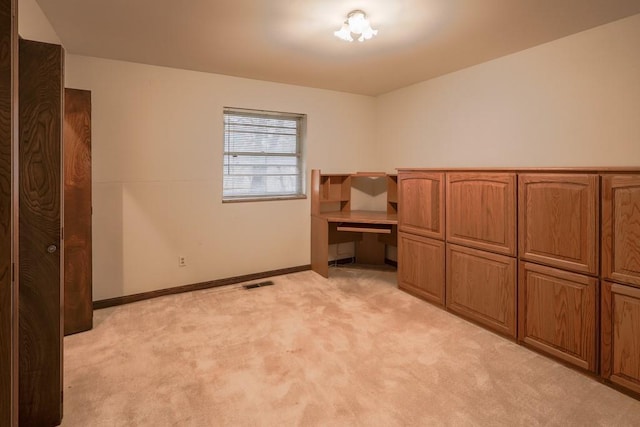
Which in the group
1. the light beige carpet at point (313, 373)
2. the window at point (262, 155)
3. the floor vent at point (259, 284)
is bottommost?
the light beige carpet at point (313, 373)

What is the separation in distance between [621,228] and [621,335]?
26.5 inches

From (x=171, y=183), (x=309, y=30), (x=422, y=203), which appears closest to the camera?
(x=309, y=30)

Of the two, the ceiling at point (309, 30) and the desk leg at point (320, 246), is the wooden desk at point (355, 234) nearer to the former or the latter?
the desk leg at point (320, 246)

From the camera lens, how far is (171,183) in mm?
3908

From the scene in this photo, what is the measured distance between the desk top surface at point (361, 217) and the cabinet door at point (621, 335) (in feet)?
7.15

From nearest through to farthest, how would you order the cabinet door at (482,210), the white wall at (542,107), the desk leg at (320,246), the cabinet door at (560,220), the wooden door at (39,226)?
1. the wooden door at (39,226)
2. the cabinet door at (560,220)
3. the white wall at (542,107)
4. the cabinet door at (482,210)
5. the desk leg at (320,246)

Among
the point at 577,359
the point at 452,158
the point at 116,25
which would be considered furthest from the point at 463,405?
the point at 116,25

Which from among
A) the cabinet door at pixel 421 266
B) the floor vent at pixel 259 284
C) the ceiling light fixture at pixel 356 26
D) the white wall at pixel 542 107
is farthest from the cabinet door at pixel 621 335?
the floor vent at pixel 259 284

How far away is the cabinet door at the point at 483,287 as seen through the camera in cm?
287

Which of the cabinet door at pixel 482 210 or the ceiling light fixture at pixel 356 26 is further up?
the ceiling light fixture at pixel 356 26
